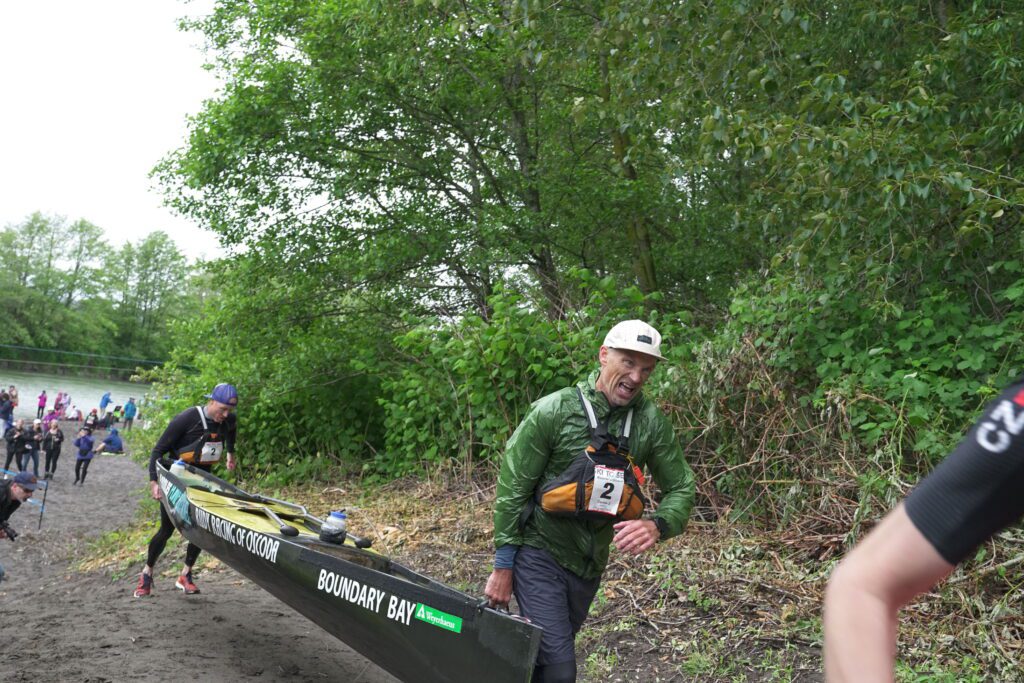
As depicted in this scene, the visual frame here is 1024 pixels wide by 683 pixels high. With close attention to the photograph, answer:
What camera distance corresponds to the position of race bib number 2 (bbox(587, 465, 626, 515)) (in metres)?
4.04

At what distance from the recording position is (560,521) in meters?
4.12

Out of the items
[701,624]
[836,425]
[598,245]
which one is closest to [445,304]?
[598,245]

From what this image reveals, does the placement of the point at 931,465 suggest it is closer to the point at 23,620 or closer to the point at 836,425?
the point at 836,425

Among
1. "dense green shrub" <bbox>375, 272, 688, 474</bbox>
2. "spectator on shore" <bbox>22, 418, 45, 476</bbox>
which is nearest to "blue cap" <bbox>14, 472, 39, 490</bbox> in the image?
"dense green shrub" <bbox>375, 272, 688, 474</bbox>

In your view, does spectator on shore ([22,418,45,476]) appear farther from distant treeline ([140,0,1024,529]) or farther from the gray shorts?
the gray shorts

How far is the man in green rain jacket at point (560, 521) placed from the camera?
4074 millimetres

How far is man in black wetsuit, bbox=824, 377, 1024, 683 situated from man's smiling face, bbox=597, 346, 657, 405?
304 cm

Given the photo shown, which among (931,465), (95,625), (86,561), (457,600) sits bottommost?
(86,561)

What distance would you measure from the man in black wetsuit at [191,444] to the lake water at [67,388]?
1478 inches

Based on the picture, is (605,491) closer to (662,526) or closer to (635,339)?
(662,526)

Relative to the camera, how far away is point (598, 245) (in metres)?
15.5

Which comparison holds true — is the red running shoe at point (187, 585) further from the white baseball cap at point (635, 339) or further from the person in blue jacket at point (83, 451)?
the person in blue jacket at point (83, 451)

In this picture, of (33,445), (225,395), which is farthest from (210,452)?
(33,445)

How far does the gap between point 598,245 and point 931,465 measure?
896 cm
